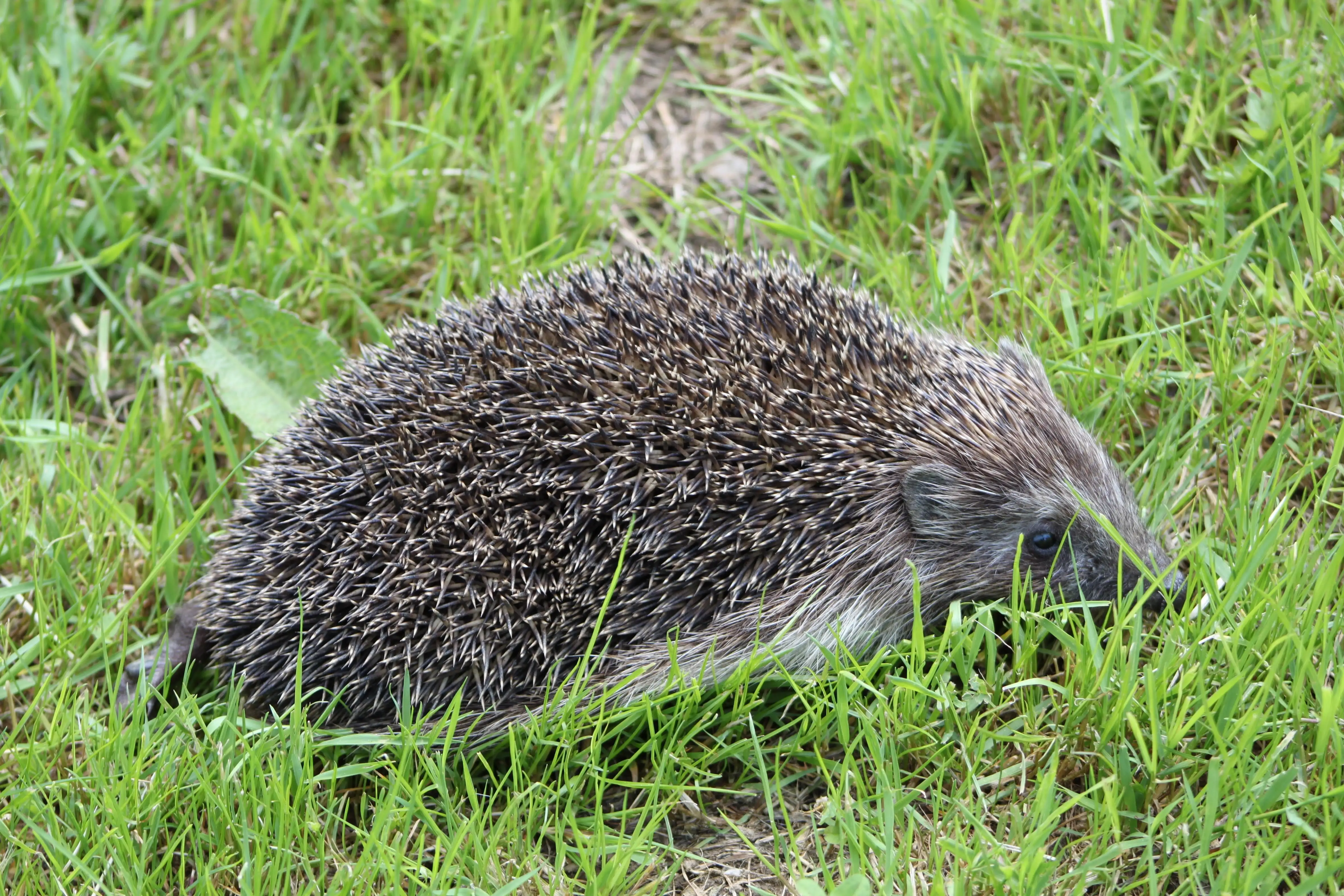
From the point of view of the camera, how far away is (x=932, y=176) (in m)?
5.81

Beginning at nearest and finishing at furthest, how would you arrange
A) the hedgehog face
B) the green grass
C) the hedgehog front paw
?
the green grass < the hedgehog face < the hedgehog front paw

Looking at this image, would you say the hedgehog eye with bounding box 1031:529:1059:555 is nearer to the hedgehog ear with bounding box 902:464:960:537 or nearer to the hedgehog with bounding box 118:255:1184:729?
the hedgehog with bounding box 118:255:1184:729

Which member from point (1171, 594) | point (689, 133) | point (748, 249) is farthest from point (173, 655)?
point (689, 133)

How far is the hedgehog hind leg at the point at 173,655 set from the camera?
4648 mm

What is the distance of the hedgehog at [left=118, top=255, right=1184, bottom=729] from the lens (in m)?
4.25

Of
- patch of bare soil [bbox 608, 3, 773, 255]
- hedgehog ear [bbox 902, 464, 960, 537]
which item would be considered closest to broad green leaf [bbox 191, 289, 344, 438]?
patch of bare soil [bbox 608, 3, 773, 255]

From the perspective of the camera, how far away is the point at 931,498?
4500 millimetres

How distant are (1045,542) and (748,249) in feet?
7.10

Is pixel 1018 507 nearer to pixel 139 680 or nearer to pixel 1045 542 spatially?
pixel 1045 542

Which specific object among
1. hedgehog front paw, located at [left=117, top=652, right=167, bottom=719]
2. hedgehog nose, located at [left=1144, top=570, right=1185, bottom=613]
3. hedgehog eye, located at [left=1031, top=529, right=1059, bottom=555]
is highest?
hedgehog front paw, located at [left=117, top=652, right=167, bottom=719]

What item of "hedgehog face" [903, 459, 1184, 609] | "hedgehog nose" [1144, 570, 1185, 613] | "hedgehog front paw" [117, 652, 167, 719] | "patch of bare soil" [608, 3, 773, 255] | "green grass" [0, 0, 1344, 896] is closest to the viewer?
"green grass" [0, 0, 1344, 896]

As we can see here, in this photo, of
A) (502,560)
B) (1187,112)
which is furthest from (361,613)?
(1187,112)

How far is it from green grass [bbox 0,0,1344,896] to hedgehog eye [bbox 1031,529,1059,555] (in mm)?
227

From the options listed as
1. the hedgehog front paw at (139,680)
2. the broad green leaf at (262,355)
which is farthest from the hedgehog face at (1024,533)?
the hedgehog front paw at (139,680)
